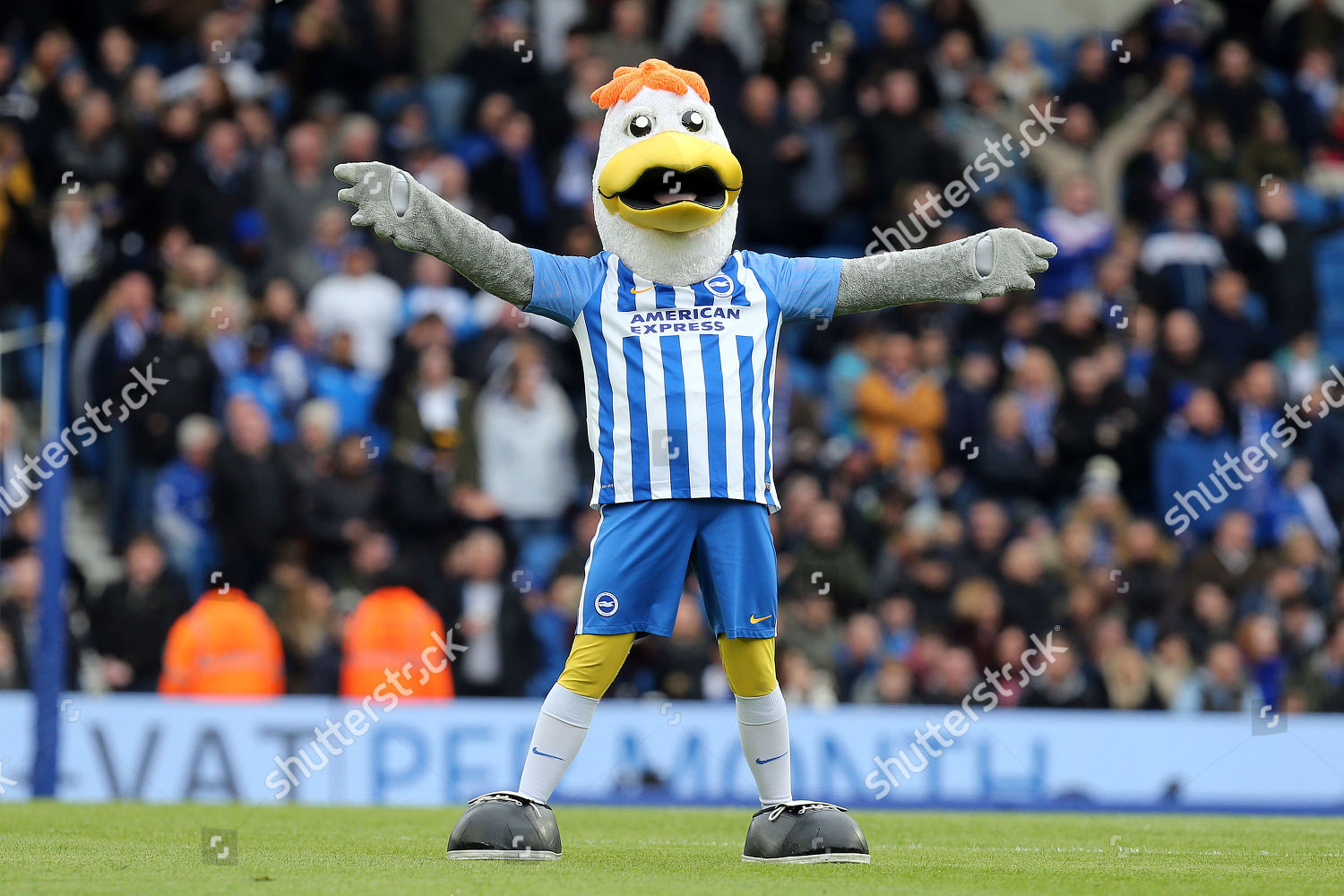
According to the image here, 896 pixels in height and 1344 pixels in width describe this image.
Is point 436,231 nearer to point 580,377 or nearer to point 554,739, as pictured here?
point 554,739

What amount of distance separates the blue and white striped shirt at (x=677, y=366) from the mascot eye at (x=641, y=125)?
0.38 meters

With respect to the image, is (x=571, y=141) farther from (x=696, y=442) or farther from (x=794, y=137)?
(x=696, y=442)

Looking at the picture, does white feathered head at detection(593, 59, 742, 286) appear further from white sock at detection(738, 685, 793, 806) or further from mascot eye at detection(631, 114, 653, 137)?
white sock at detection(738, 685, 793, 806)

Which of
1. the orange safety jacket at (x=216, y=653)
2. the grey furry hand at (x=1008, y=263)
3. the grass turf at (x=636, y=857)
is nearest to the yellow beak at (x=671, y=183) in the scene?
the grey furry hand at (x=1008, y=263)

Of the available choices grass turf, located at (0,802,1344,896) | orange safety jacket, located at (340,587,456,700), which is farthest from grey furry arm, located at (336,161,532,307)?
orange safety jacket, located at (340,587,456,700)

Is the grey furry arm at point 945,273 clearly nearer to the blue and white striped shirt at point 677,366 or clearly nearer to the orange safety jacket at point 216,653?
the blue and white striped shirt at point 677,366

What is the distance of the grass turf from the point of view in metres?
4.25

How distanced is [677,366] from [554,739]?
1.06 m

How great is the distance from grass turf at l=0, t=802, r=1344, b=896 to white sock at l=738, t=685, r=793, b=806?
0.81 feet

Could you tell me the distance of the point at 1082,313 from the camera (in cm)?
1135

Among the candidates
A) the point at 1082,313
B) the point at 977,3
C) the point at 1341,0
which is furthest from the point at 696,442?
the point at 1341,0

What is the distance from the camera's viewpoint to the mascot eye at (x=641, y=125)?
5289mm

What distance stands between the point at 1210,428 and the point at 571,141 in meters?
4.36

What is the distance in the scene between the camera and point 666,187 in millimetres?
5121
